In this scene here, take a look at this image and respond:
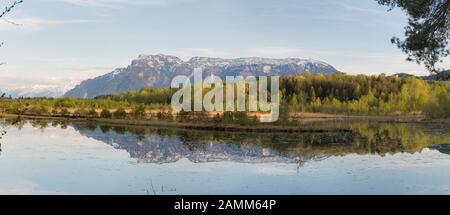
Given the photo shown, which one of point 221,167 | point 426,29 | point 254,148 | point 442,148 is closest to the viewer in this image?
point 426,29

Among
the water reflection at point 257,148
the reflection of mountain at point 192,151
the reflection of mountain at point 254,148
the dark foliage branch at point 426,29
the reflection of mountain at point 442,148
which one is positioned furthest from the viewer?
the reflection of mountain at point 442,148

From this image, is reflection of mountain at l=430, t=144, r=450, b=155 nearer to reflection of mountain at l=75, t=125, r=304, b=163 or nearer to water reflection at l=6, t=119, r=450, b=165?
water reflection at l=6, t=119, r=450, b=165

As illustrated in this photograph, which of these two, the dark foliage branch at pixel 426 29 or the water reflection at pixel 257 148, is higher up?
the dark foliage branch at pixel 426 29

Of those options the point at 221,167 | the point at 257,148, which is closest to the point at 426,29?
the point at 221,167

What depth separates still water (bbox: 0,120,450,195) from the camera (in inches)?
773

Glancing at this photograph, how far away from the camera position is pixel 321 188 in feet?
64.5

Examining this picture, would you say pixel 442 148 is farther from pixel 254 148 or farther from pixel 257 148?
pixel 254 148

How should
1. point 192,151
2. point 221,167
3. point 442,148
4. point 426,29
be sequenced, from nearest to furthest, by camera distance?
point 426,29, point 221,167, point 192,151, point 442,148

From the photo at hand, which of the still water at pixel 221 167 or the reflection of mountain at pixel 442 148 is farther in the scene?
the reflection of mountain at pixel 442 148

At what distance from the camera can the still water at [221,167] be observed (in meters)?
19.6

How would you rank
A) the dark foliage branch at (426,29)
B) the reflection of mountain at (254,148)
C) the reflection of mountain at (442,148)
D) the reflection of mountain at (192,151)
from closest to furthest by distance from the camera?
the dark foliage branch at (426,29) < the reflection of mountain at (192,151) < the reflection of mountain at (254,148) < the reflection of mountain at (442,148)

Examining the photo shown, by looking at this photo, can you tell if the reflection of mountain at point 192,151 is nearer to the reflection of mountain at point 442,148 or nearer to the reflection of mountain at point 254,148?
the reflection of mountain at point 254,148

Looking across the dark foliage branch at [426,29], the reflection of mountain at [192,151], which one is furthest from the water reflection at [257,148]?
the dark foliage branch at [426,29]

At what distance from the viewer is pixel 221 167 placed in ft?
87.0
